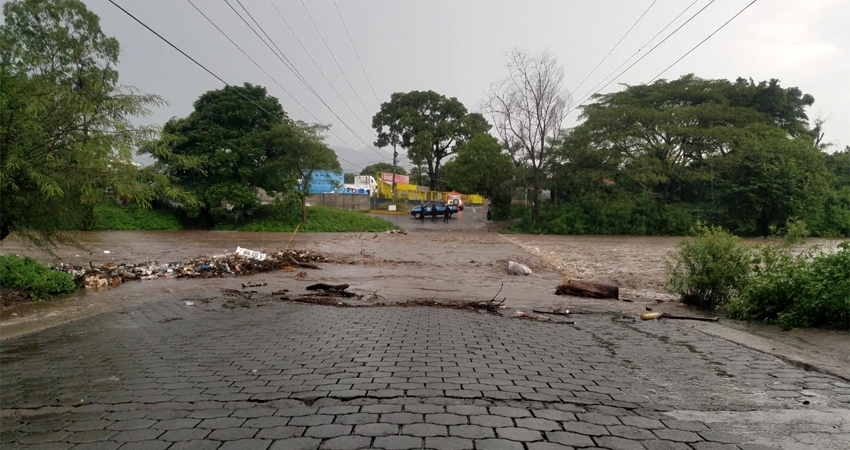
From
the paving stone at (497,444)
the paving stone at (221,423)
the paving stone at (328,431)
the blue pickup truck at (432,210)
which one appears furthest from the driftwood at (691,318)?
the blue pickup truck at (432,210)

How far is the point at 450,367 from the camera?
4.66 m

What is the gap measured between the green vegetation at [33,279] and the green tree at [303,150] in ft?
89.9

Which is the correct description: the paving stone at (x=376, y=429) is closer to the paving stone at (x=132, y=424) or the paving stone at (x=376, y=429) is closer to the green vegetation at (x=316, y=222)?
the paving stone at (x=132, y=424)

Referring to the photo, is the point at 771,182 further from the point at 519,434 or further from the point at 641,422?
the point at 519,434

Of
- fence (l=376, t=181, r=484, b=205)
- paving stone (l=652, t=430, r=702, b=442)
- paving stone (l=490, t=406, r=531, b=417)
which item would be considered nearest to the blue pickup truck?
fence (l=376, t=181, r=484, b=205)

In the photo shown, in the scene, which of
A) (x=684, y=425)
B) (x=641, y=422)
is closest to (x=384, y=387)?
(x=641, y=422)

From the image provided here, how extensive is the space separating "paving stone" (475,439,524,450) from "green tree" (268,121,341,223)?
36.1 meters

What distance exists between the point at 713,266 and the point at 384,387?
23.4 ft

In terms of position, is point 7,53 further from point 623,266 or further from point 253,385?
point 623,266

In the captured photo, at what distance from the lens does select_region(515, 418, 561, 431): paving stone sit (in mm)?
3227

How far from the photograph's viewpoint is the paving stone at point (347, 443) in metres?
2.90

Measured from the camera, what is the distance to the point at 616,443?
3023 millimetres

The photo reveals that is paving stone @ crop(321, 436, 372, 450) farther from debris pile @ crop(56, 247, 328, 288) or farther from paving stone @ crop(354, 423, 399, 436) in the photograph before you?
debris pile @ crop(56, 247, 328, 288)

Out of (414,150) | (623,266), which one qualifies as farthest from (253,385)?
(414,150)
